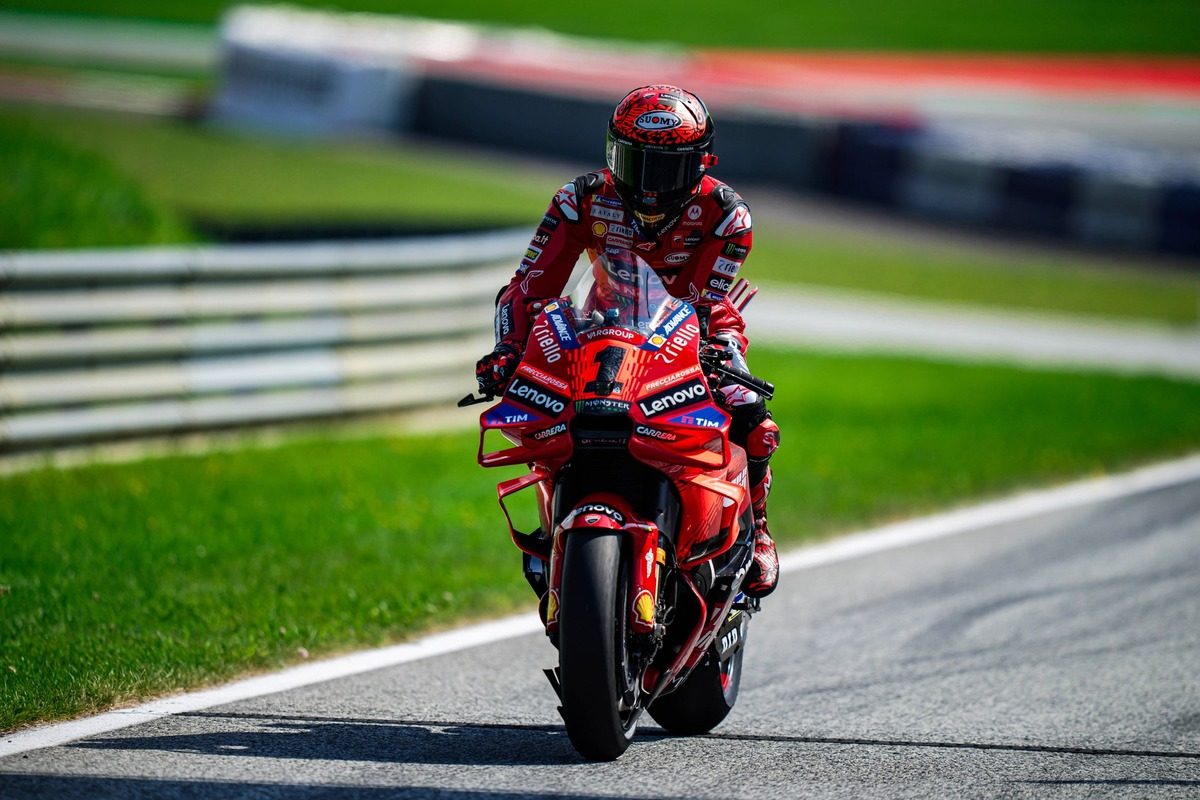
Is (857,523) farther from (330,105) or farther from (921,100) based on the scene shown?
(921,100)

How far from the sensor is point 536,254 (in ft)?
18.8

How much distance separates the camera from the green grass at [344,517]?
6406 mm

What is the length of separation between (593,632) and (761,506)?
1420 millimetres

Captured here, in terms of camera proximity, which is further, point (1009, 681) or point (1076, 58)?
point (1076, 58)

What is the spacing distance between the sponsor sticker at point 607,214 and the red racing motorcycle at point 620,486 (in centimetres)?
32

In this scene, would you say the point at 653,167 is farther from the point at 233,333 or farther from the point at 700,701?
the point at 233,333

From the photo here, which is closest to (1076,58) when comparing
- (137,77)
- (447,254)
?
(137,77)

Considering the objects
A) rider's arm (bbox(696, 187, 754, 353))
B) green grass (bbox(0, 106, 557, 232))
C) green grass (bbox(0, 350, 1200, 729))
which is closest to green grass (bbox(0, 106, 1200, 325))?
green grass (bbox(0, 106, 557, 232))

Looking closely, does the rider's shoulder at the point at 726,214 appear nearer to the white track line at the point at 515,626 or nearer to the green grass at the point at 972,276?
the white track line at the point at 515,626

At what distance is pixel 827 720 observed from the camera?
5926mm

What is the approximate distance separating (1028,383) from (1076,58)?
26148mm

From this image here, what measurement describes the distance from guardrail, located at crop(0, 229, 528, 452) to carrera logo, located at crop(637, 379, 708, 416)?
5.73m

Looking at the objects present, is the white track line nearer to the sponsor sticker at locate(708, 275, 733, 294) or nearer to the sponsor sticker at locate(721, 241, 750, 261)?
the sponsor sticker at locate(708, 275, 733, 294)

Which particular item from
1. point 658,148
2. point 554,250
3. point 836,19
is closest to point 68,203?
point 554,250
